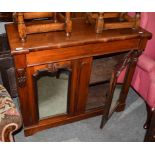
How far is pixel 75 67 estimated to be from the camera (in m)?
1.76

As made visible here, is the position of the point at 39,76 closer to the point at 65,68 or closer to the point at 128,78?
the point at 65,68

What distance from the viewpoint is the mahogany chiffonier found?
1.57m

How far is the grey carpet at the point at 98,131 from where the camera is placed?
2088mm

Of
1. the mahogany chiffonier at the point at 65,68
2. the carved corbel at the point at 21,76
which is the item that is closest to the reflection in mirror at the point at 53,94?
the mahogany chiffonier at the point at 65,68

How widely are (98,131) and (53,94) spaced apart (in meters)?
0.61

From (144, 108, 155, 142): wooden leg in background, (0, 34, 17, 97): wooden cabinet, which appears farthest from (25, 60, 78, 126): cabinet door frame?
(144, 108, 155, 142): wooden leg in background

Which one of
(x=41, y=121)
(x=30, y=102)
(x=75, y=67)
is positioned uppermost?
(x=75, y=67)

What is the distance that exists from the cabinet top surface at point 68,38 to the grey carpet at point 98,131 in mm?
976

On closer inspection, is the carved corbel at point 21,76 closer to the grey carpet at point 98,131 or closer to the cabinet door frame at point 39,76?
the cabinet door frame at point 39,76

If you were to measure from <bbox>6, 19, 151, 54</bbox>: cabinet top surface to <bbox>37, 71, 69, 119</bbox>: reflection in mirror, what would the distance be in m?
0.33

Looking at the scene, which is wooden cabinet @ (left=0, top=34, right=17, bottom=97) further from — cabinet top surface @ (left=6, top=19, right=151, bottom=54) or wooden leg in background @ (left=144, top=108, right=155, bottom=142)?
wooden leg in background @ (left=144, top=108, right=155, bottom=142)
